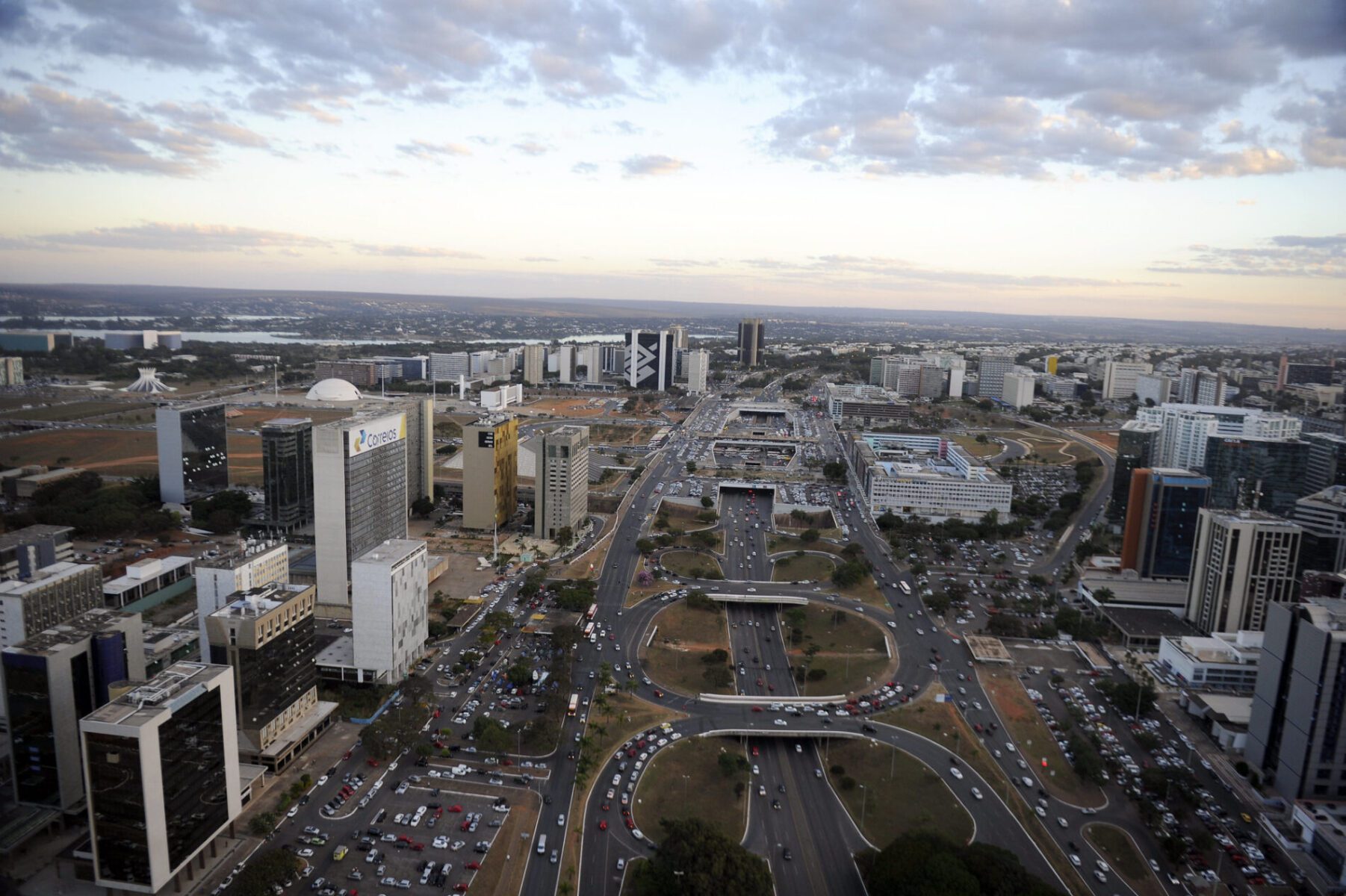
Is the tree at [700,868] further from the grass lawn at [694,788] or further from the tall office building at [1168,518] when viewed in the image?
the tall office building at [1168,518]

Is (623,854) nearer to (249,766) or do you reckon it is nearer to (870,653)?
(249,766)

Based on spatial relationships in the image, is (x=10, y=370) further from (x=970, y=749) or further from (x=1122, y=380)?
(x=1122, y=380)

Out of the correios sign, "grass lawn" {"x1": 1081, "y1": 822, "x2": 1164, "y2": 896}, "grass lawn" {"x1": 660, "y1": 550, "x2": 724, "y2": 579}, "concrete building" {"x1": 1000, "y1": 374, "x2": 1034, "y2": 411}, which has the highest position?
the correios sign

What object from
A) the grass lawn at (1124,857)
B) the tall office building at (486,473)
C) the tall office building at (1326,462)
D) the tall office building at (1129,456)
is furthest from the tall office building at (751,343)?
the grass lawn at (1124,857)

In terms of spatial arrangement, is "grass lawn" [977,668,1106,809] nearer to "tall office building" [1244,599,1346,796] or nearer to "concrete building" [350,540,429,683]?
"tall office building" [1244,599,1346,796]

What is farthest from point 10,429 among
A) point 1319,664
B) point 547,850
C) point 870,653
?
point 1319,664

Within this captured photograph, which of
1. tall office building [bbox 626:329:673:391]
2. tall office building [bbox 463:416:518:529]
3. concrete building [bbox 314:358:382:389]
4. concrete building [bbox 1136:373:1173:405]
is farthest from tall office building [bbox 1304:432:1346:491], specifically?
concrete building [bbox 314:358:382:389]
